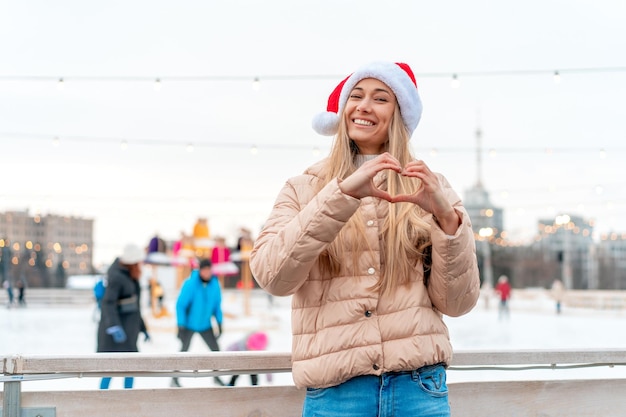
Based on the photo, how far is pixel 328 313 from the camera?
1.98 meters

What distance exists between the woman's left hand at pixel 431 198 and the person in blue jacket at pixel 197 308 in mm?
5783

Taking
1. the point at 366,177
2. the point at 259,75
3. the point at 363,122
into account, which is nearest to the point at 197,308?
the point at 259,75

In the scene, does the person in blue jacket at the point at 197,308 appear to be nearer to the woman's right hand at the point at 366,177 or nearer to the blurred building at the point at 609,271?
the woman's right hand at the point at 366,177

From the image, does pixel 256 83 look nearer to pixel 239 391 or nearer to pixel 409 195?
pixel 239 391

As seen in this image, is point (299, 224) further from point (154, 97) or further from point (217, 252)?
point (217, 252)

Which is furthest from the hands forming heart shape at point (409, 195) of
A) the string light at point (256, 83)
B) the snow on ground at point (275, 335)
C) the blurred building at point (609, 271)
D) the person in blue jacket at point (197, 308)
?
the blurred building at point (609, 271)

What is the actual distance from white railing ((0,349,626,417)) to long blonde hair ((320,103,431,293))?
671 millimetres

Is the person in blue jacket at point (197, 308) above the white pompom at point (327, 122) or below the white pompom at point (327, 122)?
below

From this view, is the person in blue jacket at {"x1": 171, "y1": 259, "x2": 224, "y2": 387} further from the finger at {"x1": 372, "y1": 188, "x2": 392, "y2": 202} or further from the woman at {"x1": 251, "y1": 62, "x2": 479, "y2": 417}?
the finger at {"x1": 372, "y1": 188, "x2": 392, "y2": 202}

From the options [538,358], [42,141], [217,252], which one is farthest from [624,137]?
[538,358]

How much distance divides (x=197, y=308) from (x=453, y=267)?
5.98 m

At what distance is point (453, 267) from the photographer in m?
→ 1.96

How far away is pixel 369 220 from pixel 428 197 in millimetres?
188

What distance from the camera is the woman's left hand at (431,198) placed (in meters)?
1.88
